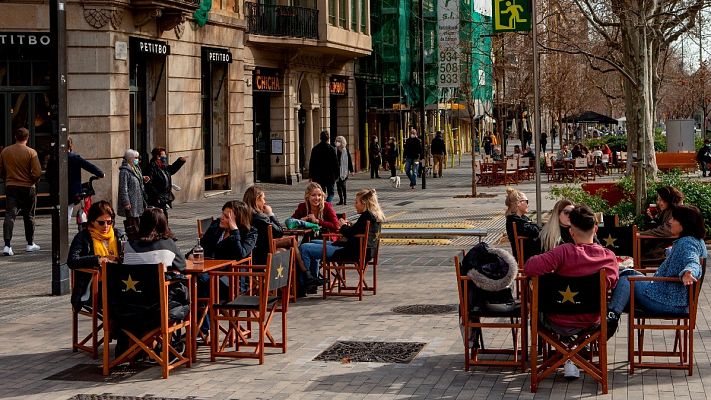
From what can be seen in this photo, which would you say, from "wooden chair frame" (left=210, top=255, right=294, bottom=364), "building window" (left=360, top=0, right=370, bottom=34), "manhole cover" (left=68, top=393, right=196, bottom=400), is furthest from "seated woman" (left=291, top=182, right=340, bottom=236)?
"building window" (left=360, top=0, right=370, bottom=34)

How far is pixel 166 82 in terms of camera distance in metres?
30.7

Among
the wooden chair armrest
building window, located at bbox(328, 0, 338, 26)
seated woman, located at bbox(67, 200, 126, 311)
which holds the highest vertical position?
building window, located at bbox(328, 0, 338, 26)

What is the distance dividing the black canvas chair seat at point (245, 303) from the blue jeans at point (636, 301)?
2.84 metres

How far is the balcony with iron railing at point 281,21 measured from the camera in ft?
125

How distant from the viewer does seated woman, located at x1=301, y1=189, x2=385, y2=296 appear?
14211 mm

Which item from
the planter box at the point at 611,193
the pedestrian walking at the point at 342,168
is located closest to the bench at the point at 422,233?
the planter box at the point at 611,193

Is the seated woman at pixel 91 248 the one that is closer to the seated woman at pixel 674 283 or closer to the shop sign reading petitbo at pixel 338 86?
the seated woman at pixel 674 283

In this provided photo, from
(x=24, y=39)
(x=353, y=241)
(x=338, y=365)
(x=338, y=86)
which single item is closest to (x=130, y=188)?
(x=353, y=241)

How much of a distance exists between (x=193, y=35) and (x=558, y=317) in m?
24.6

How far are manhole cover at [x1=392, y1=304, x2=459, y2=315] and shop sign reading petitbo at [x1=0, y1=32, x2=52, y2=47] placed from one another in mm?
15597

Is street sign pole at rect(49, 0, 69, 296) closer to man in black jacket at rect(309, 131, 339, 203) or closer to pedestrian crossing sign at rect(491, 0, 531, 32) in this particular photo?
pedestrian crossing sign at rect(491, 0, 531, 32)

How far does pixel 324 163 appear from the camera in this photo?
2944 centimetres

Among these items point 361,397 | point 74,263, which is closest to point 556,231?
point 361,397

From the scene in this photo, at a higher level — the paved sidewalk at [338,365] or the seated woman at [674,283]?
the seated woman at [674,283]
